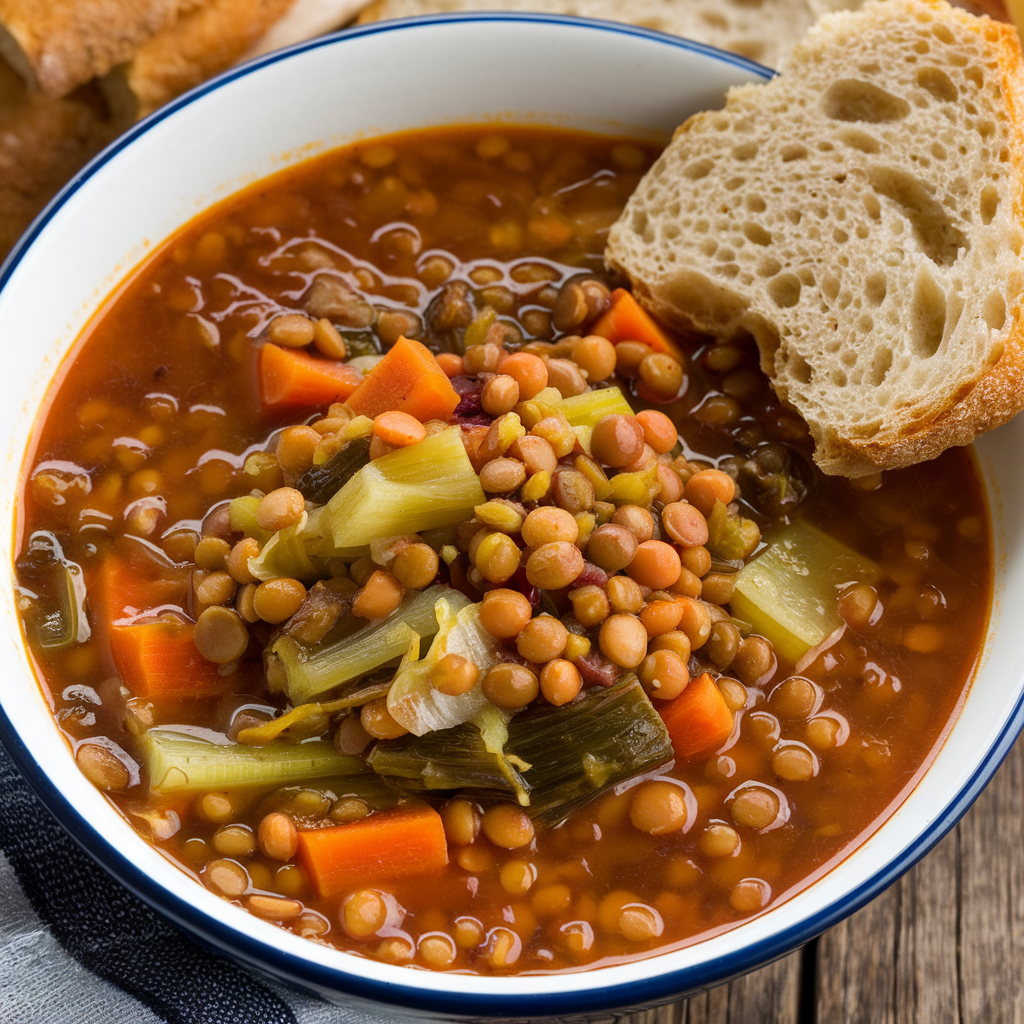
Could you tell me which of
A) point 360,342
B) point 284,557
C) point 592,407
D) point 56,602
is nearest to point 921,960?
point 592,407

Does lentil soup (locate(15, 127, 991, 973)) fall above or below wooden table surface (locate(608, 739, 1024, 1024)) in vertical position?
above

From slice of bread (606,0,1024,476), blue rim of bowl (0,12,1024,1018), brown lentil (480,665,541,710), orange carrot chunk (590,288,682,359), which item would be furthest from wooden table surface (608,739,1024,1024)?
orange carrot chunk (590,288,682,359)

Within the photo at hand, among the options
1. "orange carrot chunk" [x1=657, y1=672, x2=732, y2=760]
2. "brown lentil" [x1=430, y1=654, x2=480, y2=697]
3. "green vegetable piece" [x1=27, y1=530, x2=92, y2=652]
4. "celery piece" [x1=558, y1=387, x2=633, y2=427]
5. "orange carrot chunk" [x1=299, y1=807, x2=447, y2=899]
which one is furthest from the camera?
"celery piece" [x1=558, y1=387, x2=633, y2=427]

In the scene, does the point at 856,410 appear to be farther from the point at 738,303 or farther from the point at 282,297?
the point at 282,297

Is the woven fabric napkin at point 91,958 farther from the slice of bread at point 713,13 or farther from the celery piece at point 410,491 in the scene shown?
the slice of bread at point 713,13

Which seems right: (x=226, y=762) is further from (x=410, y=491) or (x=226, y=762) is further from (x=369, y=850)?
(x=410, y=491)

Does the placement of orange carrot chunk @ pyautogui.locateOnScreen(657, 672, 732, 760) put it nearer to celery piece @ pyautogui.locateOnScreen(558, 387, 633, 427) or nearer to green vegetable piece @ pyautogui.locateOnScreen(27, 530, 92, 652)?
celery piece @ pyautogui.locateOnScreen(558, 387, 633, 427)

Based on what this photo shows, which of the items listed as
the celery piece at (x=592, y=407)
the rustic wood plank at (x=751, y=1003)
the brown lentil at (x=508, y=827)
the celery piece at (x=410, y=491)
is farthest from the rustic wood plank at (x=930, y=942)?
the celery piece at (x=410, y=491)
